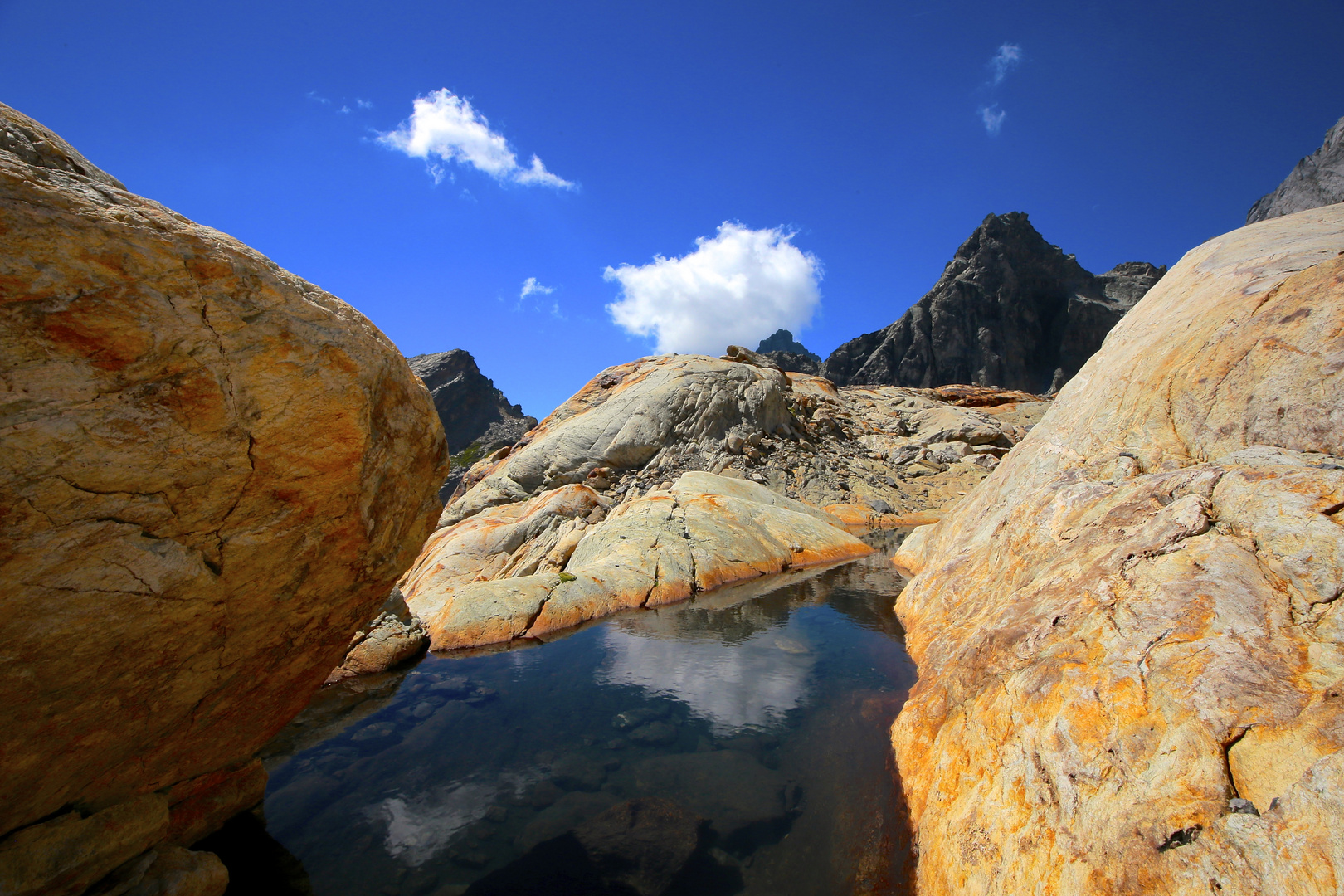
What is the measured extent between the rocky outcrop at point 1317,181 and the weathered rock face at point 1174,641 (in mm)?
44886

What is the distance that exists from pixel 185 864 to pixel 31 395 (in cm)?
493

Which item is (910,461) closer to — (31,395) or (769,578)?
(769,578)

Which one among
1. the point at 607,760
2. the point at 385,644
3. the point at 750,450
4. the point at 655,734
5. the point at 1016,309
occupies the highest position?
the point at 1016,309

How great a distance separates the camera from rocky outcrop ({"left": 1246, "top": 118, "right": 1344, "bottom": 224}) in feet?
122

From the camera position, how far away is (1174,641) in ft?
14.7

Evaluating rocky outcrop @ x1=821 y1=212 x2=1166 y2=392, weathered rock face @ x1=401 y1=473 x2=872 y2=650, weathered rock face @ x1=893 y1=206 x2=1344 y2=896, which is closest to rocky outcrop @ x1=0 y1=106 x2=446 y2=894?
weathered rock face @ x1=893 y1=206 x2=1344 y2=896

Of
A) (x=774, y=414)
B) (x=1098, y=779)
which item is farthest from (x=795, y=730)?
(x=774, y=414)

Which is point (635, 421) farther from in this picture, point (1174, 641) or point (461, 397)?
point (461, 397)

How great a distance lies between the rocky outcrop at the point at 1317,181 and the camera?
1463 inches

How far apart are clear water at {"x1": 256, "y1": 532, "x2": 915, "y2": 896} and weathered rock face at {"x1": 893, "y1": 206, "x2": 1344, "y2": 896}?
1.28 meters

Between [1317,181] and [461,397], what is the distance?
127 meters

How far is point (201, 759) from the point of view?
19.4 ft

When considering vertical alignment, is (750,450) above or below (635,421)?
below

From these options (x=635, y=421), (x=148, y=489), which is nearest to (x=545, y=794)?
(x=148, y=489)
